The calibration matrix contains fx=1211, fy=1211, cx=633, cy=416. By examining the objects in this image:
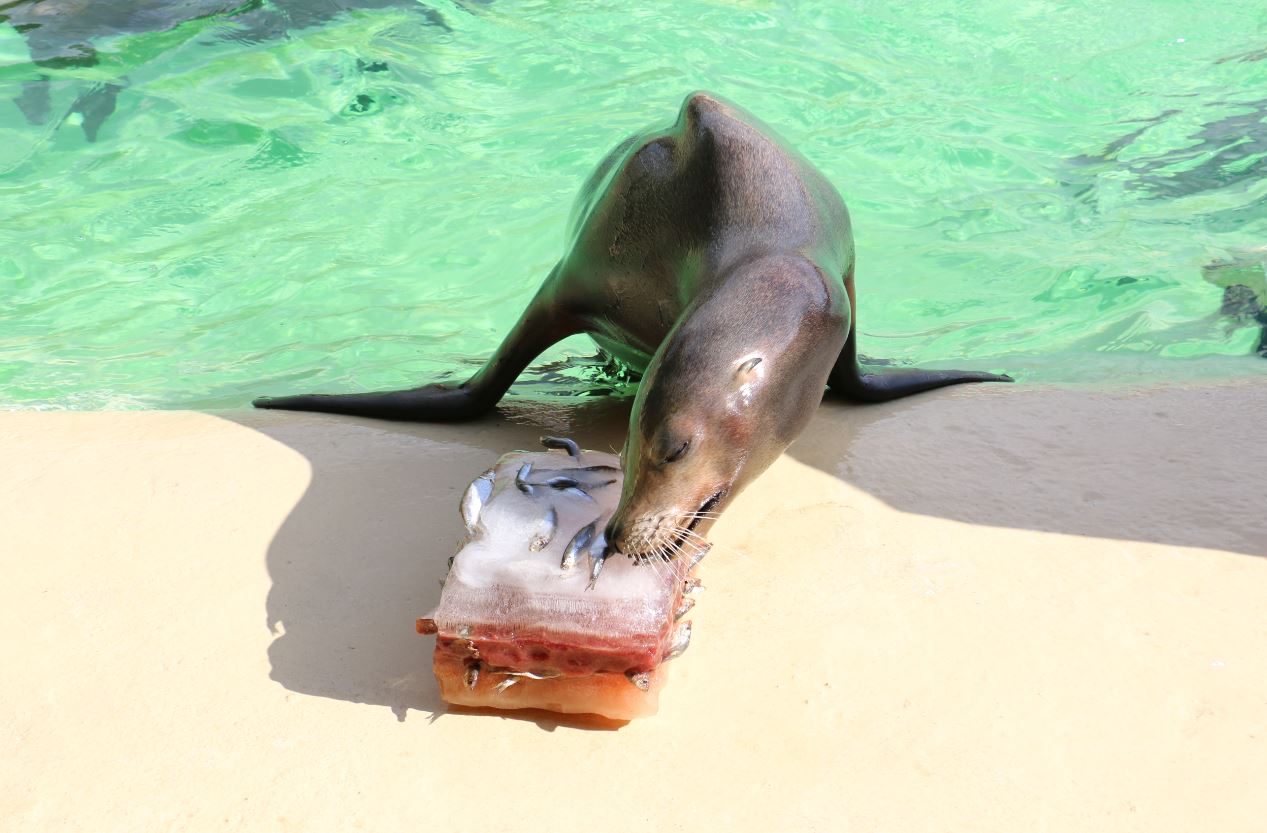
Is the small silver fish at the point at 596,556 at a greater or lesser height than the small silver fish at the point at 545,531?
greater

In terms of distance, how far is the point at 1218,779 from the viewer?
5.86 ft

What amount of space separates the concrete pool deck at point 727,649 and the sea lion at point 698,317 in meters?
0.27

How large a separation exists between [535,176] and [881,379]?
3181 millimetres

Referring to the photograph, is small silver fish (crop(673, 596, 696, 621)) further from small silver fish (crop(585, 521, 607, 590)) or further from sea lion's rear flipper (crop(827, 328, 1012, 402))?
sea lion's rear flipper (crop(827, 328, 1012, 402))

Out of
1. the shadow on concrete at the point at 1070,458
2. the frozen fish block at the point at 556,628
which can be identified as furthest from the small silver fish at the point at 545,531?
the shadow on concrete at the point at 1070,458

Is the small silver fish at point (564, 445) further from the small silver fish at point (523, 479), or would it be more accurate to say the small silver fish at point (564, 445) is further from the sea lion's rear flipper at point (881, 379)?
the sea lion's rear flipper at point (881, 379)

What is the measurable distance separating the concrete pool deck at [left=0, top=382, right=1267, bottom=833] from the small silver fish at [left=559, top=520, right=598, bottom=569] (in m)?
0.25

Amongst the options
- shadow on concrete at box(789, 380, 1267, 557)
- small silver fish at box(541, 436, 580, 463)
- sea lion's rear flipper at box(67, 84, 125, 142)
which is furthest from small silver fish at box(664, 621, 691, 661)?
sea lion's rear flipper at box(67, 84, 125, 142)

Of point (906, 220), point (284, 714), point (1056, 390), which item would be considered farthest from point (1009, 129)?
point (284, 714)

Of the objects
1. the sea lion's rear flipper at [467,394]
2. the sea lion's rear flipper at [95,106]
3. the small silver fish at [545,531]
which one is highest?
the small silver fish at [545,531]

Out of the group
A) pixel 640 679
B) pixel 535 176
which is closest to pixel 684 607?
pixel 640 679

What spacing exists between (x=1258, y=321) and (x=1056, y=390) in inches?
61.4

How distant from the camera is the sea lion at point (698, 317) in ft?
6.85

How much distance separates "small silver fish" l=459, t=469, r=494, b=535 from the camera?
2.09 m
